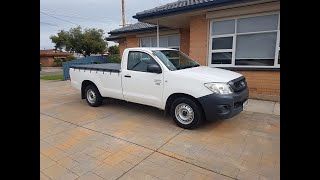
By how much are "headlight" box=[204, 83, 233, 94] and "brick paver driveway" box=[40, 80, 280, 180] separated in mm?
897

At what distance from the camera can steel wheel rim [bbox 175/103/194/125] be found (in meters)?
4.76

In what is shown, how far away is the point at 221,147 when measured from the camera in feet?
13.0

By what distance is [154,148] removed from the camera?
12.9 feet

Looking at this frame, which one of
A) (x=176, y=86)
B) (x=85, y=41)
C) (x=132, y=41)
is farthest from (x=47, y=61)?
(x=176, y=86)

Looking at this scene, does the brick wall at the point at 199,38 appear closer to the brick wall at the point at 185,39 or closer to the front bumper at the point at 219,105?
the brick wall at the point at 185,39

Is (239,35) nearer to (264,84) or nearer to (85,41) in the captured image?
(264,84)

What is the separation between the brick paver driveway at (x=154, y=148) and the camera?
321 cm

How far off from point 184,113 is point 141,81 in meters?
1.32

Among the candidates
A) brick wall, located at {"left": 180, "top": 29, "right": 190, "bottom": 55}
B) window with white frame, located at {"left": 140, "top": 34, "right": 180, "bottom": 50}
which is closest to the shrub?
window with white frame, located at {"left": 140, "top": 34, "right": 180, "bottom": 50}

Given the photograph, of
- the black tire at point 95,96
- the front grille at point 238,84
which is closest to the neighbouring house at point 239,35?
the front grille at point 238,84
